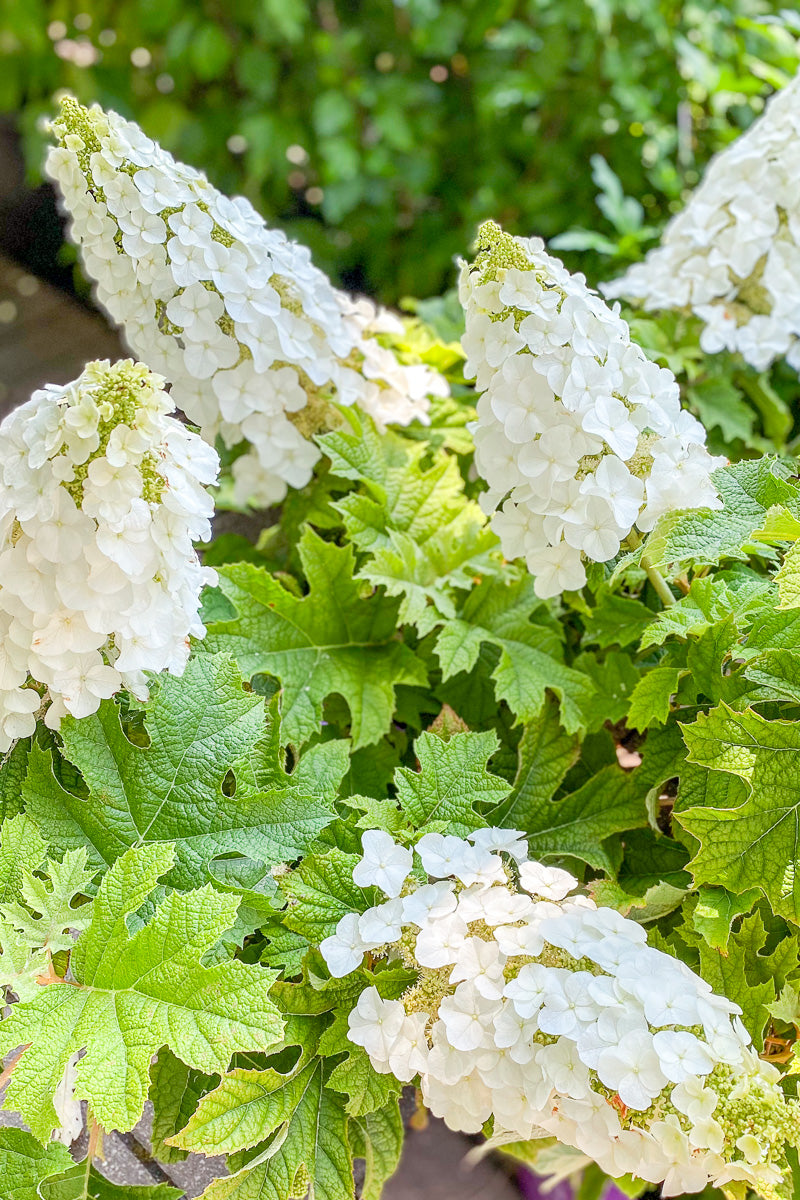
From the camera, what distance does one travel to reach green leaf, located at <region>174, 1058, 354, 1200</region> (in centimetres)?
63

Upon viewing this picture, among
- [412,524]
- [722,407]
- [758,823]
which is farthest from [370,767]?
[722,407]

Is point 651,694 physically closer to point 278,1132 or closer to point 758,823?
point 758,823

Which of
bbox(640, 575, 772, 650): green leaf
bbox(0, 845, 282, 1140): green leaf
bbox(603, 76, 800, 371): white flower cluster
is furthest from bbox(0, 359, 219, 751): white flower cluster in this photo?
bbox(603, 76, 800, 371): white flower cluster

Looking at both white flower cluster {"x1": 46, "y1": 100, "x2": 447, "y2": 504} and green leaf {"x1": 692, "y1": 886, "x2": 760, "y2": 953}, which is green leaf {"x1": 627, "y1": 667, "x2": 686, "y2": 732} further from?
white flower cluster {"x1": 46, "y1": 100, "x2": 447, "y2": 504}

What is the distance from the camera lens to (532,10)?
1.88 m

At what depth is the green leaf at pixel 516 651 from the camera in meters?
0.83

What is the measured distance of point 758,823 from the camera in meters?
0.67

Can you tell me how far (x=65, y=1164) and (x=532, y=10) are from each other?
198cm

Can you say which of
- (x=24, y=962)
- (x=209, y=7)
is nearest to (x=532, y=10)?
(x=209, y=7)

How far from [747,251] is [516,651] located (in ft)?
1.54

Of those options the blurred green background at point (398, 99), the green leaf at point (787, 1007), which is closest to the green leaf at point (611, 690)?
the green leaf at point (787, 1007)

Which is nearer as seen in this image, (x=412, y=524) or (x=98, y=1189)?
(x=98, y=1189)

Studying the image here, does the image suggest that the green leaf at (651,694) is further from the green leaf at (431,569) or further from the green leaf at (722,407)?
the green leaf at (722,407)

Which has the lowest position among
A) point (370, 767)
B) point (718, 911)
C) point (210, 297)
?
point (370, 767)
